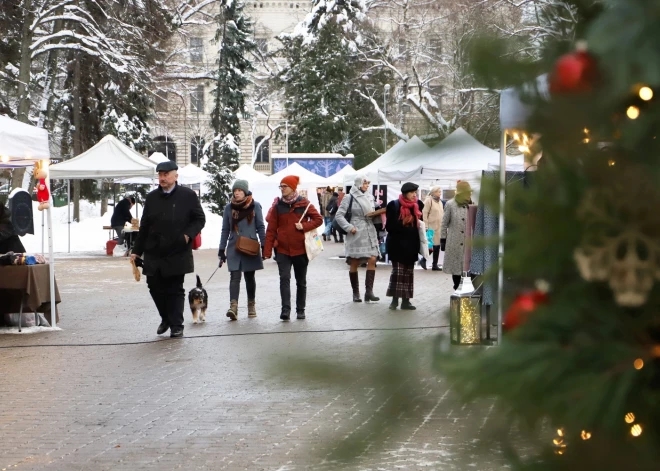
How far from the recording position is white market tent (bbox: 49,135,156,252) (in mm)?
24812

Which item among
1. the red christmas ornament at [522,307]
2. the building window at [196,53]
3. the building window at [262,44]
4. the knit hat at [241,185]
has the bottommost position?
the red christmas ornament at [522,307]

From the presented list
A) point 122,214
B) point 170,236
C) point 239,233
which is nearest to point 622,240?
point 170,236

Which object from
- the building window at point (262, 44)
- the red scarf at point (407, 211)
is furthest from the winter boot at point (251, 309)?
the building window at point (262, 44)

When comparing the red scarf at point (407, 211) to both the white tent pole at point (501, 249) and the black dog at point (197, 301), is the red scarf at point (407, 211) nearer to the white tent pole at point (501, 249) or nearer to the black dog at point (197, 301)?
the black dog at point (197, 301)

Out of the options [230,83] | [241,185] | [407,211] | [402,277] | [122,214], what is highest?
[230,83]

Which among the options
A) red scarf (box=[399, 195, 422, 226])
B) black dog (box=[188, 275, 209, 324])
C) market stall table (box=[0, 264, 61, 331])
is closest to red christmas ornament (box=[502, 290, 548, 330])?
market stall table (box=[0, 264, 61, 331])

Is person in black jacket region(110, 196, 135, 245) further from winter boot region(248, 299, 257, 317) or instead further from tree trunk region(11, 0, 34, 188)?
winter boot region(248, 299, 257, 317)

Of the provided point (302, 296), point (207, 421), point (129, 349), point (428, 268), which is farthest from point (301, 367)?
point (428, 268)

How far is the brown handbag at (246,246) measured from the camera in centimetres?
1322

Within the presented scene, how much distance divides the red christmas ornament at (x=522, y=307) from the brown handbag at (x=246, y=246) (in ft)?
40.8

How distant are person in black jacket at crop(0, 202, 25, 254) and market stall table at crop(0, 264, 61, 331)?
621mm

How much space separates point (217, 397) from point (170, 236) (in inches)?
147

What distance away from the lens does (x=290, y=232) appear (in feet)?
43.8

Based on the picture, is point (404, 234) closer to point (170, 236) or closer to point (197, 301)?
point (197, 301)
